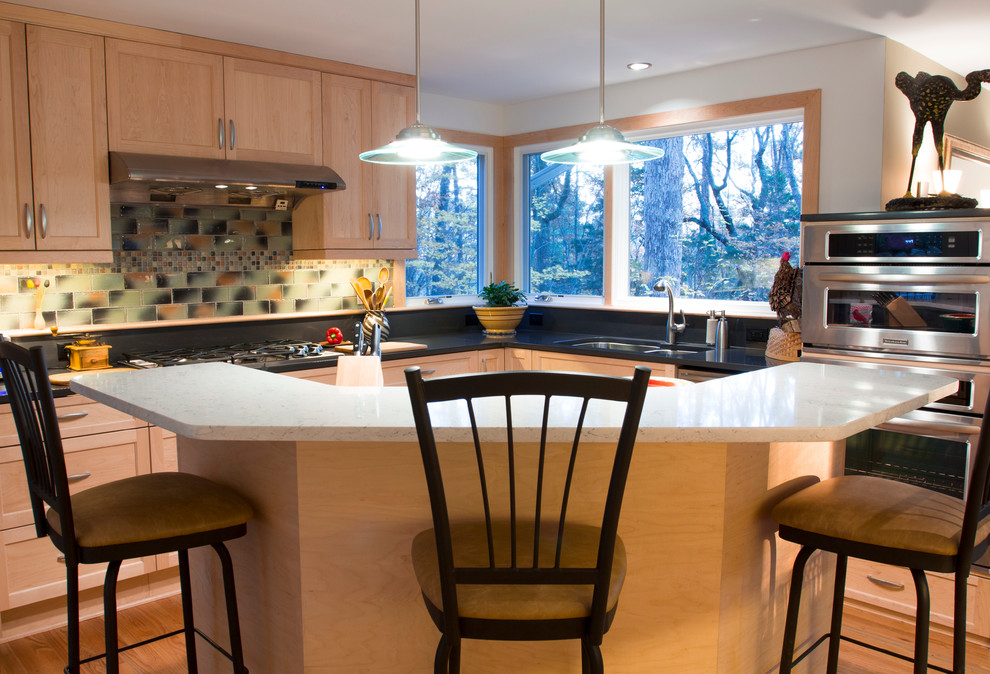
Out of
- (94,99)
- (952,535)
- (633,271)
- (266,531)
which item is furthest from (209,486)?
(633,271)

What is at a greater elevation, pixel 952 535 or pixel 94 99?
pixel 94 99

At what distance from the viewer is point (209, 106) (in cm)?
362

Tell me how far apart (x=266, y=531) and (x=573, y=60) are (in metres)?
2.96

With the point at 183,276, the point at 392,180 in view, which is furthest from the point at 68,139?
the point at 392,180

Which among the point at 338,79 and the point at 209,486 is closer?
the point at 209,486

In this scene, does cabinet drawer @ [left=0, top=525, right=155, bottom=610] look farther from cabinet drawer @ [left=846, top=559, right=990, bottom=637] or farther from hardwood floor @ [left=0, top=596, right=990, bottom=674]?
cabinet drawer @ [left=846, top=559, right=990, bottom=637]

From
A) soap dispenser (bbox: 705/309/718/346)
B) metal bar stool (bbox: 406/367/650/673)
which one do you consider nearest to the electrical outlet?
soap dispenser (bbox: 705/309/718/346)

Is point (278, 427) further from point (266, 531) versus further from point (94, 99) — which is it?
point (94, 99)

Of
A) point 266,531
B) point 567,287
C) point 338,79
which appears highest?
point 338,79

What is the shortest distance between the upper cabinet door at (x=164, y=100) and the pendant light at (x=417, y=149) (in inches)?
48.4

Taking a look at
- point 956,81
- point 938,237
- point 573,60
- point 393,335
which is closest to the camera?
point 938,237

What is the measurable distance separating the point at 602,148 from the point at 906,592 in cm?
216

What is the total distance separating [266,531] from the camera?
1.88m

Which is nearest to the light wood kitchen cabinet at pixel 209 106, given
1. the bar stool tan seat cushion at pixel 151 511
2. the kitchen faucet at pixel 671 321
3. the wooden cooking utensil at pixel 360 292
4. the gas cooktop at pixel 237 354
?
the wooden cooking utensil at pixel 360 292
